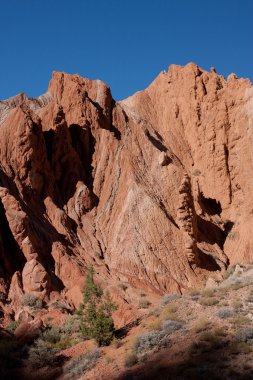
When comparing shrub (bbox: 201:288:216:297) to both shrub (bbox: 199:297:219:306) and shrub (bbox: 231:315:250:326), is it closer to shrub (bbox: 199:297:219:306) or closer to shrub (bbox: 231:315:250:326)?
shrub (bbox: 199:297:219:306)

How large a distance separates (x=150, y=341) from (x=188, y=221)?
2273cm

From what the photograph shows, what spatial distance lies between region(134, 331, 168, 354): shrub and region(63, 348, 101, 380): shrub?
1.45m

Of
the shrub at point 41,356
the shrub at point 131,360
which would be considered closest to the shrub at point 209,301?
the shrub at point 131,360

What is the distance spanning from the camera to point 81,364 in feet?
55.0

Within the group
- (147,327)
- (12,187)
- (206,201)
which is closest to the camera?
(147,327)

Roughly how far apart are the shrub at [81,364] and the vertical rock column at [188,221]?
67.1 ft

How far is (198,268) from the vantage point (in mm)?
37562

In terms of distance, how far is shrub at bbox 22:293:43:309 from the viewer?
91.1 ft

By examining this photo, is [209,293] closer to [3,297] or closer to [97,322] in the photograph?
[97,322]

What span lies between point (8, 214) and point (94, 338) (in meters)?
14.3

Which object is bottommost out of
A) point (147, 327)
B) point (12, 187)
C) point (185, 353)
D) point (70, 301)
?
point (185, 353)

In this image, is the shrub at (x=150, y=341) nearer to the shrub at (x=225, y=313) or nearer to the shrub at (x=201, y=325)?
the shrub at (x=201, y=325)

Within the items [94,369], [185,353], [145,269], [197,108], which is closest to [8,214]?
[145,269]

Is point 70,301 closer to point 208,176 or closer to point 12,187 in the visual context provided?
point 12,187
